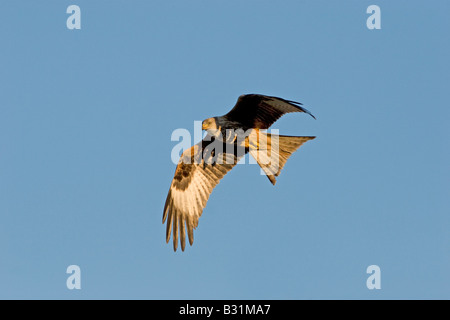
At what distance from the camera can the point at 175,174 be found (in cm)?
1221

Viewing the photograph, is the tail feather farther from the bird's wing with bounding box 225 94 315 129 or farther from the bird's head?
the bird's head

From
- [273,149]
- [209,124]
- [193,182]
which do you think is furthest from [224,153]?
[209,124]

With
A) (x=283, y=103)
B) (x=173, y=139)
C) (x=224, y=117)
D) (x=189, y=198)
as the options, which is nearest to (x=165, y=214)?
(x=189, y=198)

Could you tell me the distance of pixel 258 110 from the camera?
1049cm

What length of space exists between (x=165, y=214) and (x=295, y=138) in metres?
2.64

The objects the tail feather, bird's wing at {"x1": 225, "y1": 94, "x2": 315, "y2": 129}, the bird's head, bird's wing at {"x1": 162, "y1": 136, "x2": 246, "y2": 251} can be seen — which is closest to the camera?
bird's wing at {"x1": 225, "y1": 94, "x2": 315, "y2": 129}

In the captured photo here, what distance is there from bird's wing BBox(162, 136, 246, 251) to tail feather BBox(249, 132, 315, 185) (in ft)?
1.45

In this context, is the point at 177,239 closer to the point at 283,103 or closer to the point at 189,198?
the point at 189,198

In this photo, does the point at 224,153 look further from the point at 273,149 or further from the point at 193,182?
the point at 273,149

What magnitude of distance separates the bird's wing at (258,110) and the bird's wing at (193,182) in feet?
3.11

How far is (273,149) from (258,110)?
89 cm

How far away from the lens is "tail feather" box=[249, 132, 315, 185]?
10.9 metres

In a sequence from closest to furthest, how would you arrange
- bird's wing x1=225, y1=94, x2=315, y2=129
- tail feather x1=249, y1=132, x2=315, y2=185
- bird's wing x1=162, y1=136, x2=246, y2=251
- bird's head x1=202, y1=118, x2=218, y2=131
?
bird's wing x1=225, y1=94, x2=315, y2=129 → bird's head x1=202, y1=118, x2=218, y2=131 → tail feather x1=249, y1=132, x2=315, y2=185 → bird's wing x1=162, y1=136, x2=246, y2=251

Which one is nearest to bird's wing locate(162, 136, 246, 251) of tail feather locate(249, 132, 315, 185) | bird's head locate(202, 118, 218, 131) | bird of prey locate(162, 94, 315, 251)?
bird of prey locate(162, 94, 315, 251)
